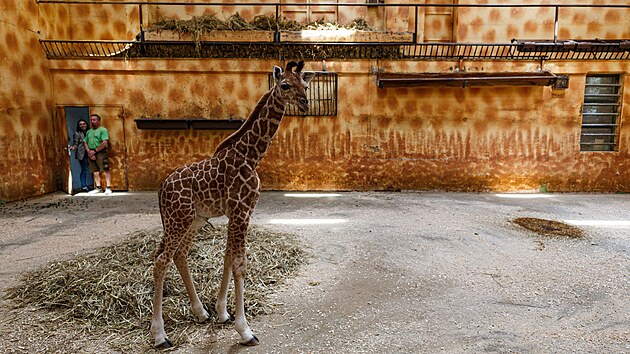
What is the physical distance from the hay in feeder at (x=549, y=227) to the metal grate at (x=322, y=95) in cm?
412

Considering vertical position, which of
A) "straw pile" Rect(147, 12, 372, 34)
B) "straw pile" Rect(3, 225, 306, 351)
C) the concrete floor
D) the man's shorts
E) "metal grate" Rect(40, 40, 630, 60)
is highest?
"straw pile" Rect(147, 12, 372, 34)

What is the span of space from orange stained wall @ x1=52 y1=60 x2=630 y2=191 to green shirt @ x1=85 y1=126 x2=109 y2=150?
0.45 m

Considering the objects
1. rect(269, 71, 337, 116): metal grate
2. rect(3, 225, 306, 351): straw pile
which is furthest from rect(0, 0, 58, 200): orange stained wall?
rect(269, 71, 337, 116): metal grate

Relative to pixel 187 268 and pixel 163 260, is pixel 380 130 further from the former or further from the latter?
pixel 163 260

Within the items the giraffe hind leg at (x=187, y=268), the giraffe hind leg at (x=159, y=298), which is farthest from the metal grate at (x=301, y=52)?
the giraffe hind leg at (x=159, y=298)

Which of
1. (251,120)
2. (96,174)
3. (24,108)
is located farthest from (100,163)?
(251,120)

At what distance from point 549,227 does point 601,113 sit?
4.52 meters

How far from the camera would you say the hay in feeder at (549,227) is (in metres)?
4.68

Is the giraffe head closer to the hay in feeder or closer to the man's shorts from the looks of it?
the hay in feeder

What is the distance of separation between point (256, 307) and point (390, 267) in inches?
56.6

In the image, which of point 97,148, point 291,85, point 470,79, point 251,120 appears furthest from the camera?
point 97,148

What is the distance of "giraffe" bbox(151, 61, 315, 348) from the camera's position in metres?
2.33

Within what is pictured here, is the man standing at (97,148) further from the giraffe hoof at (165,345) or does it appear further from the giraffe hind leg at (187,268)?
the giraffe hoof at (165,345)

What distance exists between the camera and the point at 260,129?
2.46 meters
